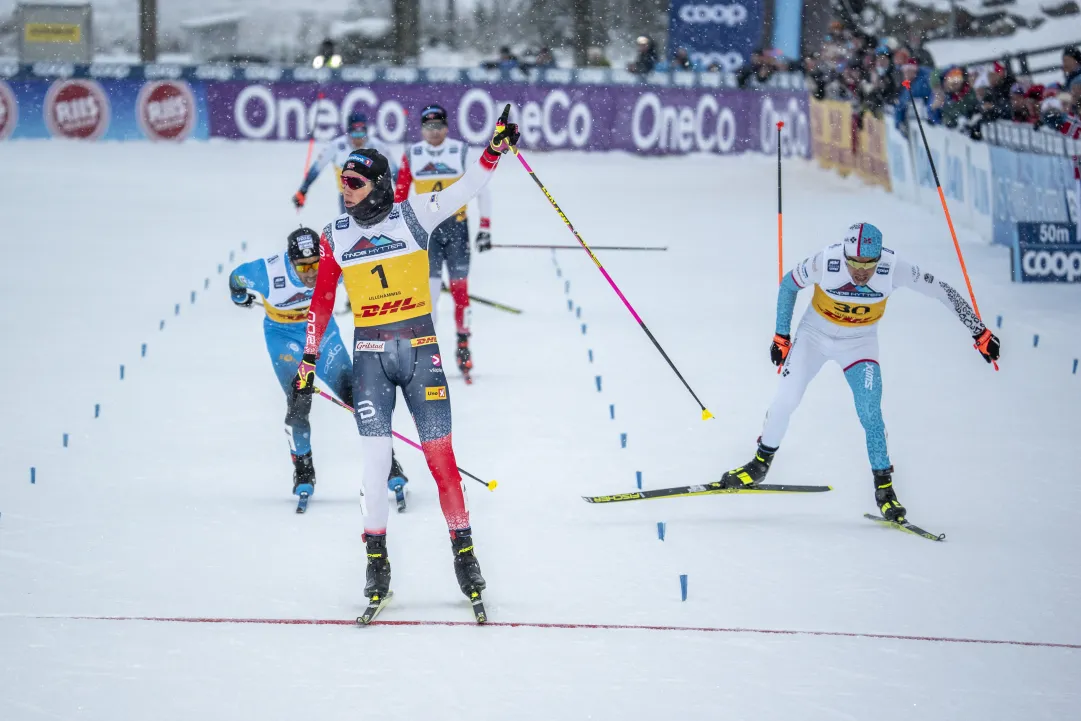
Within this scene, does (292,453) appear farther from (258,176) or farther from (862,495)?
(258,176)

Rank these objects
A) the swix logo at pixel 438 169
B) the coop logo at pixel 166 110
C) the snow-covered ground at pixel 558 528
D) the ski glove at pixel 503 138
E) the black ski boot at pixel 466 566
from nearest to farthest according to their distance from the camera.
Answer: the snow-covered ground at pixel 558 528 → the ski glove at pixel 503 138 → the black ski boot at pixel 466 566 → the swix logo at pixel 438 169 → the coop logo at pixel 166 110

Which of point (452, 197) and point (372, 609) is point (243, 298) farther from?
point (372, 609)

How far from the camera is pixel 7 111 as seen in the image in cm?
2817

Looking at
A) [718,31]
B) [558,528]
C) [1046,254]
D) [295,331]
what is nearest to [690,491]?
[558,528]

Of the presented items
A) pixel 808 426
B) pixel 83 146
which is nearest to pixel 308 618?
pixel 808 426

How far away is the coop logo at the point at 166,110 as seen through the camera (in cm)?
2853

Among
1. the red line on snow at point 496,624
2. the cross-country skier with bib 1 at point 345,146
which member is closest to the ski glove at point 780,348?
the red line on snow at point 496,624

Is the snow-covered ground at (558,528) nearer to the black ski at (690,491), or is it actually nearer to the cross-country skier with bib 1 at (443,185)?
the black ski at (690,491)

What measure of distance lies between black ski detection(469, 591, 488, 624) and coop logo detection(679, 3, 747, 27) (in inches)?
1090

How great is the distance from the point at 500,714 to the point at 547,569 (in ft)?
5.88

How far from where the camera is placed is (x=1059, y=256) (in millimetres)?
16062

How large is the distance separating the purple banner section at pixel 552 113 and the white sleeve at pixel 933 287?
69.6 feet

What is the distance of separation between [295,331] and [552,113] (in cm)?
2138

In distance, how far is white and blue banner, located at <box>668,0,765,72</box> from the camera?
105 feet
